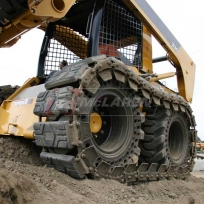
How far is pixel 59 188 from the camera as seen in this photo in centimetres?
265

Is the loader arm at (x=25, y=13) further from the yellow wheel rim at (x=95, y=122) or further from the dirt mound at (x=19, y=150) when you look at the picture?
the dirt mound at (x=19, y=150)

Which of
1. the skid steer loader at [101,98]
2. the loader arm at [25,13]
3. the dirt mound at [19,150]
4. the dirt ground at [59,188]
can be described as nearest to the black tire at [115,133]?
the skid steer loader at [101,98]

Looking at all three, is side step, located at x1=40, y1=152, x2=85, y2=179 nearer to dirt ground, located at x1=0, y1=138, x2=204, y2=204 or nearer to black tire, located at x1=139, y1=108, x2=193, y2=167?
dirt ground, located at x1=0, y1=138, x2=204, y2=204

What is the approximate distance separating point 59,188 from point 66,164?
393mm

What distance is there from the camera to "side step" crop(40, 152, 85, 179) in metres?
2.98

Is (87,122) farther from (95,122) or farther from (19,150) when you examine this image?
(19,150)

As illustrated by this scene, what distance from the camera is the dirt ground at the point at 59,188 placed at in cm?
223

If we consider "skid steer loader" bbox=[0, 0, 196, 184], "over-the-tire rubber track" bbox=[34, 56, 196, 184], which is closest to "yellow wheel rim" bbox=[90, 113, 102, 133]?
"skid steer loader" bbox=[0, 0, 196, 184]

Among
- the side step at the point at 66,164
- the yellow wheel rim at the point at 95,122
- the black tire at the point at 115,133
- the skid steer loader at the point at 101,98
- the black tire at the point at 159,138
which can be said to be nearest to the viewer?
the side step at the point at 66,164

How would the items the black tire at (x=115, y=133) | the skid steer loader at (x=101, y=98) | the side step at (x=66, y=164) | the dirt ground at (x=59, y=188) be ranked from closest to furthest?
the dirt ground at (x=59, y=188)
the side step at (x=66, y=164)
the skid steer loader at (x=101, y=98)
the black tire at (x=115, y=133)

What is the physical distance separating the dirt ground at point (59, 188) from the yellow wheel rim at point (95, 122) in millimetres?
647

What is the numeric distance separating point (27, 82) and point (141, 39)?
1867 millimetres

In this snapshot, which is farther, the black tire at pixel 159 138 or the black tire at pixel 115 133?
the black tire at pixel 159 138

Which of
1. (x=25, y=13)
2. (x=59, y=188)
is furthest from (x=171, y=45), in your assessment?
(x=59, y=188)
